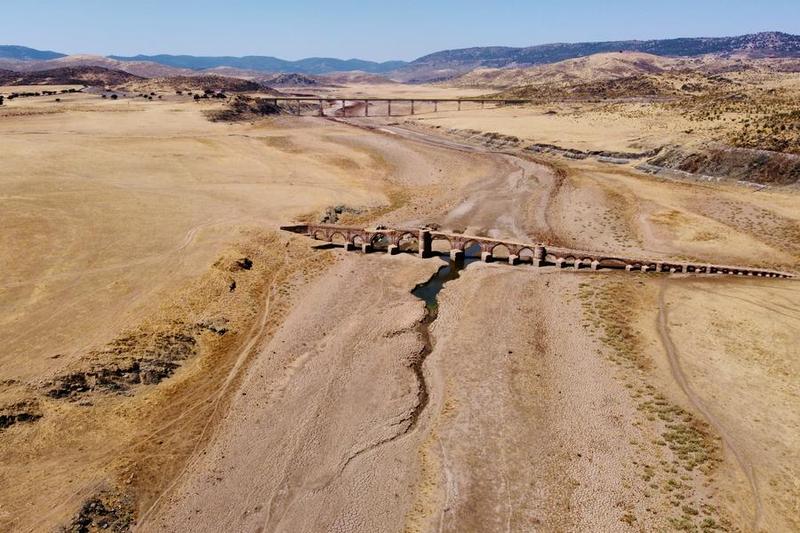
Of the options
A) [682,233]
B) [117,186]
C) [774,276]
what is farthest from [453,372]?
[117,186]

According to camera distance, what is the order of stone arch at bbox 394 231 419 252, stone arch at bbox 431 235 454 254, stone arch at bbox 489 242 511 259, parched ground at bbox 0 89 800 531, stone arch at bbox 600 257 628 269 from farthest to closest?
stone arch at bbox 394 231 419 252 < stone arch at bbox 431 235 454 254 < stone arch at bbox 489 242 511 259 < stone arch at bbox 600 257 628 269 < parched ground at bbox 0 89 800 531

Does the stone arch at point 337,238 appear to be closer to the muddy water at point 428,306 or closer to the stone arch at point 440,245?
the stone arch at point 440,245

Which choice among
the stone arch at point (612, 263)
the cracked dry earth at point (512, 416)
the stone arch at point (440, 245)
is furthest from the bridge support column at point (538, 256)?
the stone arch at point (440, 245)

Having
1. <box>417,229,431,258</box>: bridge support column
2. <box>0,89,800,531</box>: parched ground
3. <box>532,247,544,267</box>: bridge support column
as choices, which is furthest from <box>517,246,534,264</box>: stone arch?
<box>417,229,431,258</box>: bridge support column

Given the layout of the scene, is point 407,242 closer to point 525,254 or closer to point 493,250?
point 493,250

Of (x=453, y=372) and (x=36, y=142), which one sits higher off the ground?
(x=36, y=142)

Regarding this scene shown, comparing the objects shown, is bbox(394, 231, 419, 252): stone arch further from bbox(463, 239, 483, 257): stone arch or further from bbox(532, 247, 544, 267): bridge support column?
bbox(532, 247, 544, 267): bridge support column

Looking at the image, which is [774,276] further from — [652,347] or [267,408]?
[267,408]

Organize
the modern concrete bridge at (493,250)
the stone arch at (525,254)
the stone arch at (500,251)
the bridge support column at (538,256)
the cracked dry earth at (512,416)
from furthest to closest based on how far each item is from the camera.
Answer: the stone arch at (500,251) → the stone arch at (525,254) → the bridge support column at (538,256) → the modern concrete bridge at (493,250) → the cracked dry earth at (512,416)
